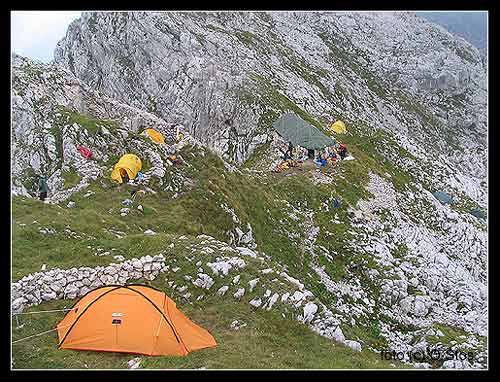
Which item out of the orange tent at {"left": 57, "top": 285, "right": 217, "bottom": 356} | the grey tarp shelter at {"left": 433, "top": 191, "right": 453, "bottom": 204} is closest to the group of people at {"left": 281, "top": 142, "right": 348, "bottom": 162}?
the grey tarp shelter at {"left": 433, "top": 191, "right": 453, "bottom": 204}

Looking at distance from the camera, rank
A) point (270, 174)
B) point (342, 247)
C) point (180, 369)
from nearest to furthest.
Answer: point (180, 369), point (342, 247), point (270, 174)

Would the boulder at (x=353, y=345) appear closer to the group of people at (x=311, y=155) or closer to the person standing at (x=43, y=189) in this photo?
the person standing at (x=43, y=189)

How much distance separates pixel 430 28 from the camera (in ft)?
318

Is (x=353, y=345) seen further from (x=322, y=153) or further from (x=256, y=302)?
(x=322, y=153)

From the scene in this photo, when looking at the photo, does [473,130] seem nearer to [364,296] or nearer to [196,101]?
[196,101]

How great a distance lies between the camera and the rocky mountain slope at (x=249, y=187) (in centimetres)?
1964

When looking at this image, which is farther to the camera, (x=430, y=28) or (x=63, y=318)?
(x=430, y=28)

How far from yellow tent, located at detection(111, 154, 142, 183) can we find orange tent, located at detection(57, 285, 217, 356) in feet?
37.8

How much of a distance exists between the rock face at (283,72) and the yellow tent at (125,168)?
891 inches

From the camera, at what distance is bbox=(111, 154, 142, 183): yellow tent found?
2741cm

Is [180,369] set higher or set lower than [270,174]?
lower
